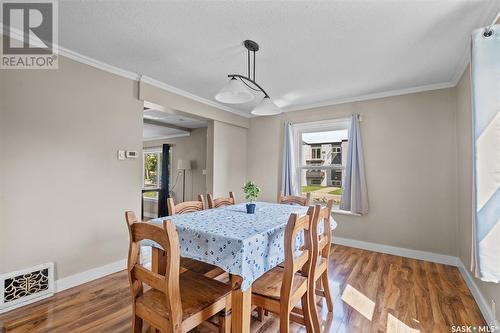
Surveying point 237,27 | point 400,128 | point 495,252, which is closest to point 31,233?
point 237,27

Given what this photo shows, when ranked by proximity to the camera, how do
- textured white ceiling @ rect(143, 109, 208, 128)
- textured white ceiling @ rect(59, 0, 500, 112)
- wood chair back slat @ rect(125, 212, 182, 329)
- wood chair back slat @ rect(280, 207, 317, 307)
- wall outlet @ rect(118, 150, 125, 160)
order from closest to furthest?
wood chair back slat @ rect(125, 212, 182, 329) → wood chair back slat @ rect(280, 207, 317, 307) → textured white ceiling @ rect(59, 0, 500, 112) → wall outlet @ rect(118, 150, 125, 160) → textured white ceiling @ rect(143, 109, 208, 128)

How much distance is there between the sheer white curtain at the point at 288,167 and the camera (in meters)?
4.34

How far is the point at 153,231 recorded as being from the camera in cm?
121

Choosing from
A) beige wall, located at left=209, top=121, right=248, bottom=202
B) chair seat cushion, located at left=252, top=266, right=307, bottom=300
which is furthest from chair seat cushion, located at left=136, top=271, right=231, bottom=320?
beige wall, located at left=209, top=121, right=248, bottom=202

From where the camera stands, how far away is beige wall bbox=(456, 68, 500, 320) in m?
2.46

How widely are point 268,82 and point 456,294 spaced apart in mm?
3160

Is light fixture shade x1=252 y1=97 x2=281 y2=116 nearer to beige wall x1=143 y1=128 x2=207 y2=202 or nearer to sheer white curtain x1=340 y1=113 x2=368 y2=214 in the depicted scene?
sheer white curtain x1=340 y1=113 x2=368 y2=214

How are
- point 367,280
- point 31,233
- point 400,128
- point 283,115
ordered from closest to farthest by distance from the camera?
point 31,233
point 367,280
point 400,128
point 283,115

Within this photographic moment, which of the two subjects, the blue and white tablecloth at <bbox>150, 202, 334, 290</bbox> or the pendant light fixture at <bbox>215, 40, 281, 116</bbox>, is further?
the pendant light fixture at <bbox>215, 40, 281, 116</bbox>

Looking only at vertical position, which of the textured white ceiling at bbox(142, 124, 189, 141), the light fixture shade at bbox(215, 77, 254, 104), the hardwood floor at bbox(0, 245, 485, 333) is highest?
the textured white ceiling at bbox(142, 124, 189, 141)

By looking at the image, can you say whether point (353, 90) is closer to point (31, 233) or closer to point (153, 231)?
point (153, 231)

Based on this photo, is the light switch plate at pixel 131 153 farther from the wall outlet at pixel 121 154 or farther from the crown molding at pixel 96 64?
the crown molding at pixel 96 64

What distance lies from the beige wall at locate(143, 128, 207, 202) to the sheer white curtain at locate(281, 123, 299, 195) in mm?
2393

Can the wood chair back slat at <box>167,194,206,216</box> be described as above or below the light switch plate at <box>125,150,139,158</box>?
below
